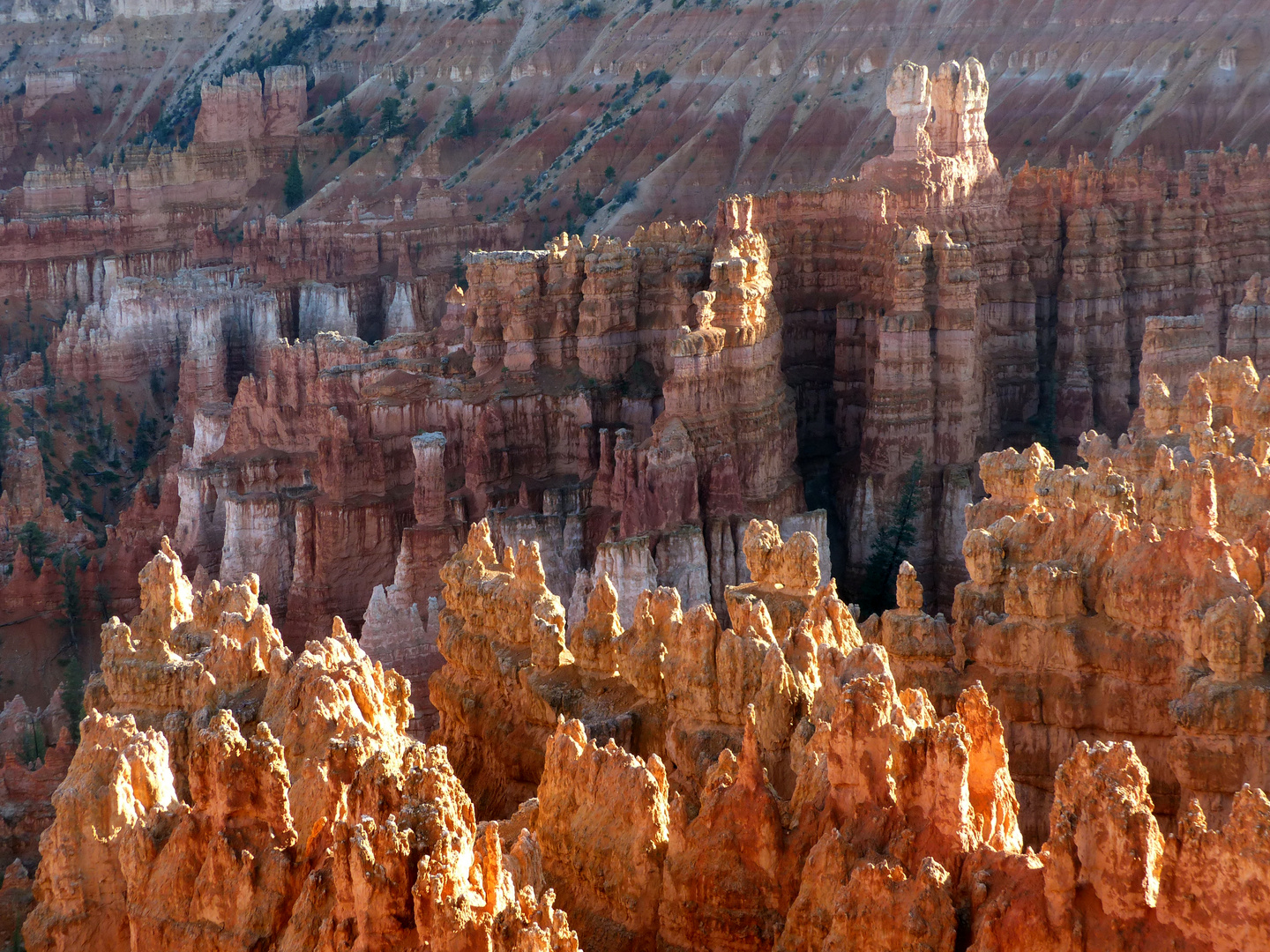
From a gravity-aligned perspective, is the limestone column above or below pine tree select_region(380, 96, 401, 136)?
below

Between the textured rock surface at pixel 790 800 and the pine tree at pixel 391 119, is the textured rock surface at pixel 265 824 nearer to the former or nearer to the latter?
the textured rock surface at pixel 790 800

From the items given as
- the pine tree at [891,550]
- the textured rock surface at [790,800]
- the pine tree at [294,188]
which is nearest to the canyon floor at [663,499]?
the textured rock surface at [790,800]

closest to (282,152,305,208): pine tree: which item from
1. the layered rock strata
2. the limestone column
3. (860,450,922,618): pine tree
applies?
the limestone column

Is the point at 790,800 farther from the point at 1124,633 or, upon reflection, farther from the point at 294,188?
the point at 294,188

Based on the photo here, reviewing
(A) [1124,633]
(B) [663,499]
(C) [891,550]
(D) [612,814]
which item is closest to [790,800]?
(D) [612,814]

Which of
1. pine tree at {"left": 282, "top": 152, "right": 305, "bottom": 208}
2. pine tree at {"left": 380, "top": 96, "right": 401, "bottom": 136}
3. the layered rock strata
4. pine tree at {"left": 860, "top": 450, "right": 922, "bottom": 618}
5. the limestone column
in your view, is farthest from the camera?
pine tree at {"left": 380, "top": 96, "right": 401, "bottom": 136}

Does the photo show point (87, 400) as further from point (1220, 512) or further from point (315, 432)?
point (1220, 512)

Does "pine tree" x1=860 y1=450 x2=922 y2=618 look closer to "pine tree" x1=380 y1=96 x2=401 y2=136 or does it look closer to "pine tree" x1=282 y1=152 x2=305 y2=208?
"pine tree" x1=282 y1=152 x2=305 y2=208
